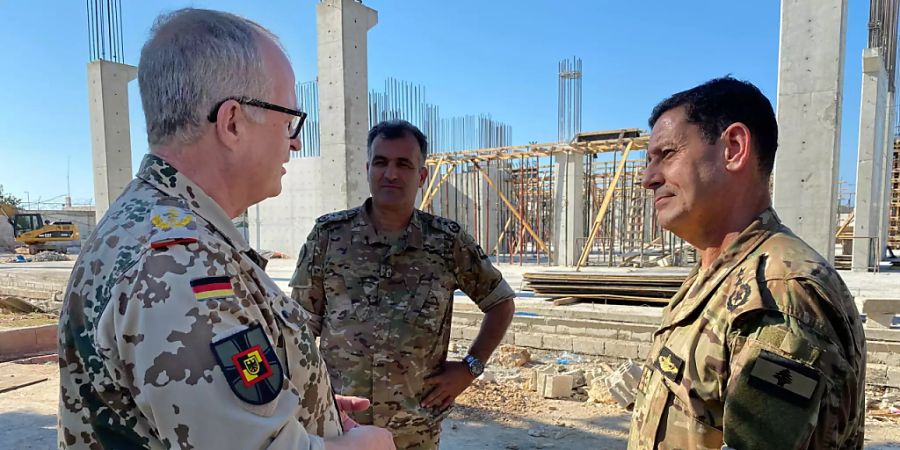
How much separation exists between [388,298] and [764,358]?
1.51 m

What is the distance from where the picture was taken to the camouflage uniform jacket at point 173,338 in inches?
27.4

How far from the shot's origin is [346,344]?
2.19 metres

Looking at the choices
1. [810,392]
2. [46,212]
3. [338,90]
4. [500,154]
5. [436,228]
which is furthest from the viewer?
[46,212]

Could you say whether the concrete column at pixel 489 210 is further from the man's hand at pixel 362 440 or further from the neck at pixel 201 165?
the neck at pixel 201 165

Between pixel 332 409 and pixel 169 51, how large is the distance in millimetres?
764

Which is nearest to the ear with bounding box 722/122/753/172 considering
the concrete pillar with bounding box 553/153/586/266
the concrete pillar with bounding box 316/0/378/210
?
the concrete pillar with bounding box 316/0/378/210

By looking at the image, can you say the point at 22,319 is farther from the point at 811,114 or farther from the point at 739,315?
the point at 811,114

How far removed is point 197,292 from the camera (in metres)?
0.73

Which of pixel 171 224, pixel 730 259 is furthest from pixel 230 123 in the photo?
pixel 730 259

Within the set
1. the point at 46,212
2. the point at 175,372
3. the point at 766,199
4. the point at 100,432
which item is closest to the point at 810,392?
the point at 766,199

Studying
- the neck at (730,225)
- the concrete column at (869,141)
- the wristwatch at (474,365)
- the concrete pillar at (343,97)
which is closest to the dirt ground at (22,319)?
the concrete pillar at (343,97)

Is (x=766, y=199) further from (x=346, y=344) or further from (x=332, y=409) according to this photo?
(x=346, y=344)

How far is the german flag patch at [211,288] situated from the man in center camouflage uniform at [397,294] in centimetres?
A: 145

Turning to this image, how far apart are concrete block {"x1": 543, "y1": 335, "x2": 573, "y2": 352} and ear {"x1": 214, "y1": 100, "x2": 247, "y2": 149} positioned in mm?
5661
